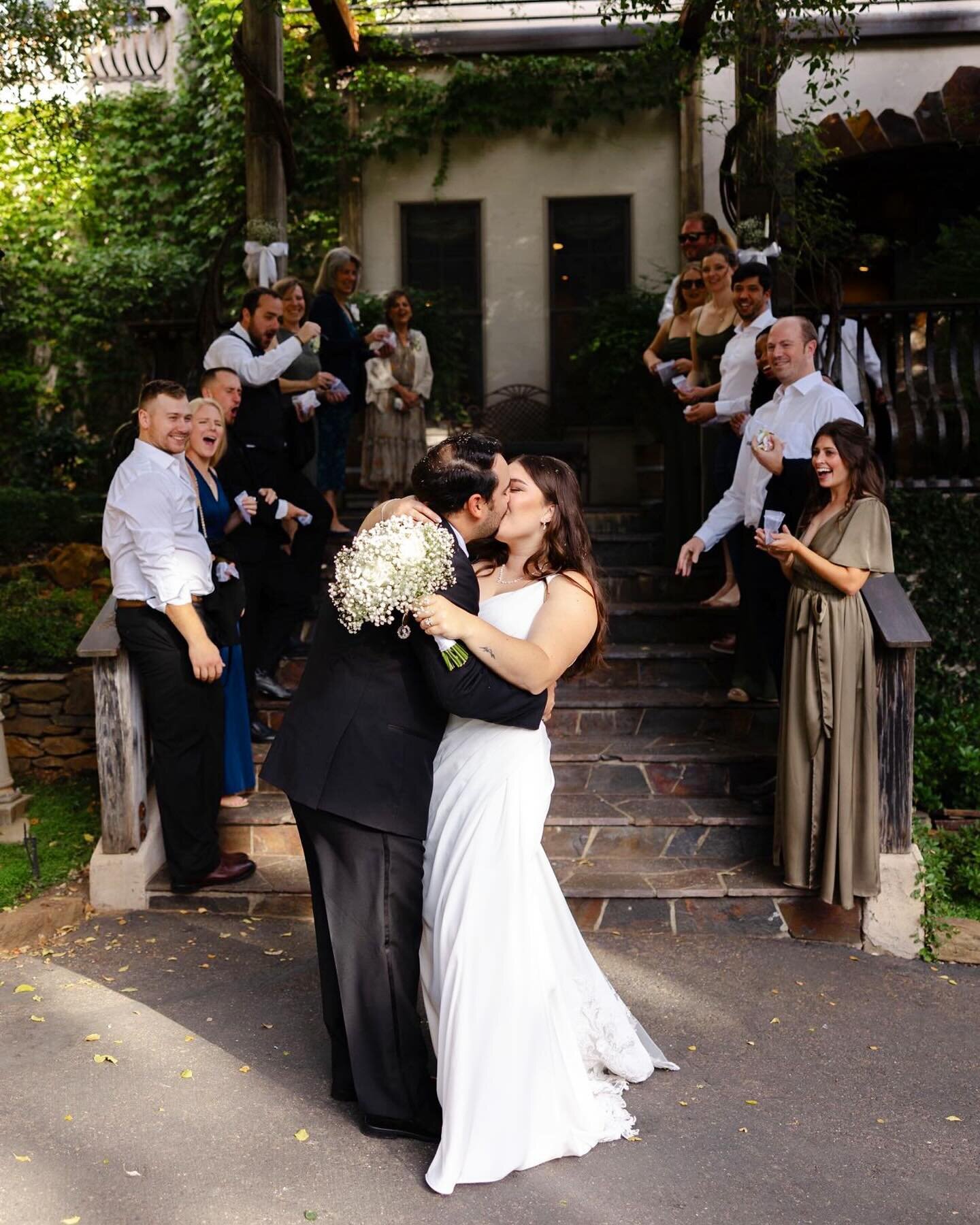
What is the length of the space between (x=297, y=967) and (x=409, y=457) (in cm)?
486

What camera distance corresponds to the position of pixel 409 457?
9078 mm

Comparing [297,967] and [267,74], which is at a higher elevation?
[267,74]

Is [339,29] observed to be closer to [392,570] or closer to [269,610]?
[269,610]

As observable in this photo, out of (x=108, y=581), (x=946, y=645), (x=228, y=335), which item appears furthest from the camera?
(x=108, y=581)

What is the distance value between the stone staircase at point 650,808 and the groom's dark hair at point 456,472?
2483mm

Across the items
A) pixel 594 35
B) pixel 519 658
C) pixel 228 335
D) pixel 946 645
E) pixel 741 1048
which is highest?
pixel 594 35

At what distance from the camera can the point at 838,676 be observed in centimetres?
502

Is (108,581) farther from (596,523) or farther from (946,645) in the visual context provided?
(946,645)

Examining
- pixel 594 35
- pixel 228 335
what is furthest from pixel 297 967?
pixel 594 35

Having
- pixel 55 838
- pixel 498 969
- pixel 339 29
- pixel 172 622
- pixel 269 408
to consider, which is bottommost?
pixel 55 838

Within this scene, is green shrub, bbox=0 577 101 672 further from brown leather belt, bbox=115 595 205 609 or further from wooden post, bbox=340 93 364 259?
wooden post, bbox=340 93 364 259

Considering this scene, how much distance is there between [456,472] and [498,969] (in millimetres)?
1339

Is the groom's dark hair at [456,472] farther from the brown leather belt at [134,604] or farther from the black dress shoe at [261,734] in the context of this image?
the black dress shoe at [261,734]

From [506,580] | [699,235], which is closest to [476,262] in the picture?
[699,235]
